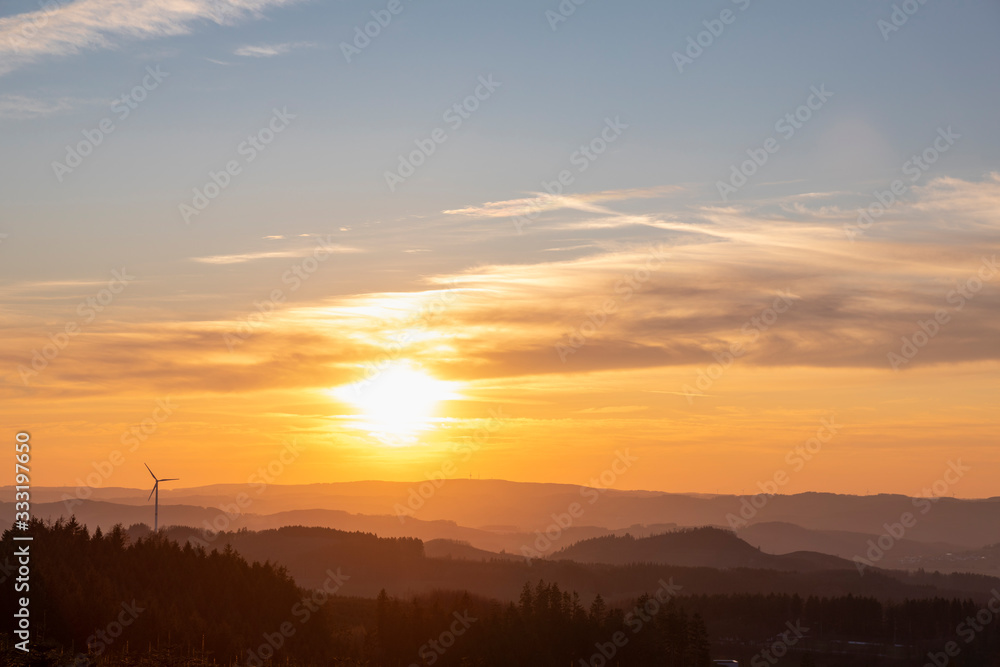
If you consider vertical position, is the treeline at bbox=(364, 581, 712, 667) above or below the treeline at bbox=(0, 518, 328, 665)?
below

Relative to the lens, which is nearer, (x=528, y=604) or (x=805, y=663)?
(x=805, y=663)

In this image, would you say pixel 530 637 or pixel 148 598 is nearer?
pixel 148 598

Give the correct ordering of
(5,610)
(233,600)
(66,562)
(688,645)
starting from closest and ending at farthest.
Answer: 1. (5,610)
2. (66,562)
3. (233,600)
4. (688,645)

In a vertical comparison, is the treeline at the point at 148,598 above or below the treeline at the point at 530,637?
A: above

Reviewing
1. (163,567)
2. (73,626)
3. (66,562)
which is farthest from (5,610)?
(163,567)

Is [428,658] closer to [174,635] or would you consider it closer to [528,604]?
[528,604]

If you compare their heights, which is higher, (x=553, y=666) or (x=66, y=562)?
(x=66, y=562)

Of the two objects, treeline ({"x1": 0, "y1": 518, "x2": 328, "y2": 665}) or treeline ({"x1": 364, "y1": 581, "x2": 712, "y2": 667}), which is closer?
treeline ({"x1": 0, "y1": 518, "x2": 328, "y2": 665})

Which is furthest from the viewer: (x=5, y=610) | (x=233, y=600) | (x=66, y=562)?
(x=233, y=600)

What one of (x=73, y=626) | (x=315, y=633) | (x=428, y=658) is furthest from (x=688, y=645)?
(x=73, y=626)

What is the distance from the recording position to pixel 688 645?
17950 cm

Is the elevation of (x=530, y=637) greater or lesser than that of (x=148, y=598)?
lesser

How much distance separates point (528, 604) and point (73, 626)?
8386 centimetres

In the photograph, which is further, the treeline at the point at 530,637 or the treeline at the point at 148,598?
the treeline at the point at 530,637
